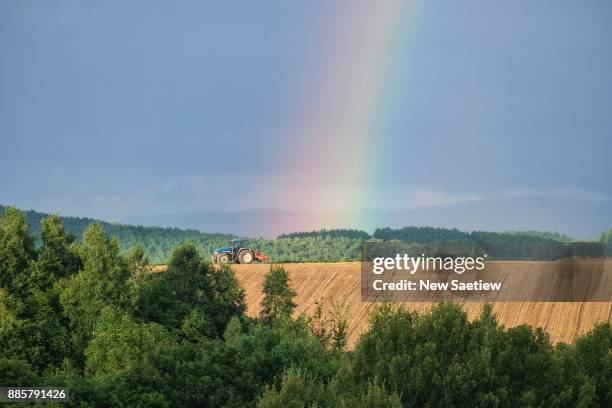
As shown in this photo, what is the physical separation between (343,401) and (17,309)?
1061 inches

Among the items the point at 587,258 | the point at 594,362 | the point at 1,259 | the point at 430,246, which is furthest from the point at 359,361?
the point at 430,246

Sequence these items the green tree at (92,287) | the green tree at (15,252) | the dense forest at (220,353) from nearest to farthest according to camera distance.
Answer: the dense forest at (220,353)
the green tree at (92,287)
the green tree at (15,252)

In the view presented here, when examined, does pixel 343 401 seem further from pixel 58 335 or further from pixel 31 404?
pixel 58 335

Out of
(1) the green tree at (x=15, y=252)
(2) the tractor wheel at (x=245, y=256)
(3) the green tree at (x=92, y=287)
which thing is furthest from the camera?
(2) the tractor wheel at (x=245, y=256)

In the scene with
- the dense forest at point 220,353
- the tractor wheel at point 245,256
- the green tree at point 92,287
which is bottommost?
the dense forest at point 220,353

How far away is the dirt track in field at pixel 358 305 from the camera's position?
94.3 m

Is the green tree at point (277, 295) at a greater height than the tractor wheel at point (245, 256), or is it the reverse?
the tractor wheel at point (245, 256)

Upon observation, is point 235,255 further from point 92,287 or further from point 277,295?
point 92,287

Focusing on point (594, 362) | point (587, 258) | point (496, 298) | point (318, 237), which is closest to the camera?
point (594, 362)

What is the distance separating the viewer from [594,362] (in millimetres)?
65812

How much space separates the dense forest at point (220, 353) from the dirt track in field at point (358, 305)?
19592 mm

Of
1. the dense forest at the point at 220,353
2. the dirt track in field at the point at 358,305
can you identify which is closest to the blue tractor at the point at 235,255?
the dirt track in field at the point at 358,305

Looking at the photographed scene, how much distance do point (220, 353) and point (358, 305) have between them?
42.2m

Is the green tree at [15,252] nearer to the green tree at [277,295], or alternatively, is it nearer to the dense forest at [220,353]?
the dense forest at [220,353]
